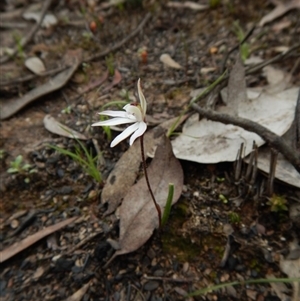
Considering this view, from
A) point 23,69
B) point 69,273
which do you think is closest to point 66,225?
point 69,273

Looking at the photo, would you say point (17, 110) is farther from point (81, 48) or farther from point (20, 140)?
point (81, 48)

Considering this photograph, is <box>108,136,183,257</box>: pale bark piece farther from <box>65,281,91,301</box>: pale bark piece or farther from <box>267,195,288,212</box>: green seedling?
<box>267,195,288,212</box>: green seedling

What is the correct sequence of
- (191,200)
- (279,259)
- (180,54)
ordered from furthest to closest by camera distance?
(180,54), (191,200), (279,259)

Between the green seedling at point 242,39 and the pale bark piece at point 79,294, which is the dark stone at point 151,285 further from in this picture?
the green seedling at point 242,39

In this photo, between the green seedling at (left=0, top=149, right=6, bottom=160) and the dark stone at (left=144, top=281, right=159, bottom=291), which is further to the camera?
the green seedling at (left=0, top=149, right=6, bottom=160)

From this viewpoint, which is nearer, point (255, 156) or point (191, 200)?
point (255, 156)

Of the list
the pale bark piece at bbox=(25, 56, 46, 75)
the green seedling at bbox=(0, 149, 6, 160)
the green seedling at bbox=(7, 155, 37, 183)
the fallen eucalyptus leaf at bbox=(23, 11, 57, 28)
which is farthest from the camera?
the fallen eucalyptus leaf at bbox=(23, 11, 57, 28)

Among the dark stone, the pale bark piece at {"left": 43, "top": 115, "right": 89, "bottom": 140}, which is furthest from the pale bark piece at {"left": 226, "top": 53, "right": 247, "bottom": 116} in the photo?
the dark stone
